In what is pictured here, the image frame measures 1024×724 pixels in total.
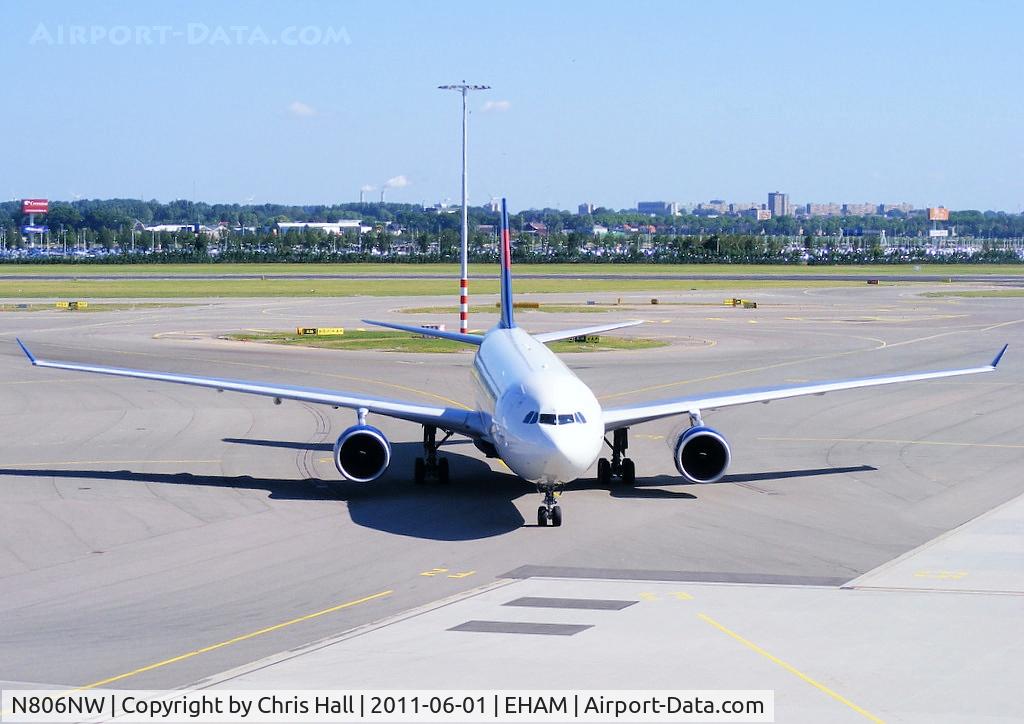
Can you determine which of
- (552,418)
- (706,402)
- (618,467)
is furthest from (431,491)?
(706,402)

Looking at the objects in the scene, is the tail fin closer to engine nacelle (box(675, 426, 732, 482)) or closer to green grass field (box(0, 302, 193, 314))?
engine nacelle (box(675, 426, 732, 482))

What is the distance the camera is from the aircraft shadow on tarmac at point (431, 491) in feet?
91.4

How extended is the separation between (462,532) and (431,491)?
499cm

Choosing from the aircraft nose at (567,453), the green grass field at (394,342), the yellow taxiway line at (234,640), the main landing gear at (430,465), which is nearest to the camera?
the yellow taxiway line at (234,640)

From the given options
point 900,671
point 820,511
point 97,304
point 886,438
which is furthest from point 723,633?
point 97,304

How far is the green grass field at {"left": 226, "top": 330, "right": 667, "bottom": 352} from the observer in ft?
226

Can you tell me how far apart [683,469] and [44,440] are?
20.1 metres

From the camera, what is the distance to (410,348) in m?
68.8

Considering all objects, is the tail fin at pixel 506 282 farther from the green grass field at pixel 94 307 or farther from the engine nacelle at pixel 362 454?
the green grass field at pixel 94 307

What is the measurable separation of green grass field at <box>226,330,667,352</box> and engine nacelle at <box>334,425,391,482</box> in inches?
1437

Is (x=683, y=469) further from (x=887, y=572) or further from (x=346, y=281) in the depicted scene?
(x=346, y=281)

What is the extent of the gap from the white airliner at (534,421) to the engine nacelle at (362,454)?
0.02m
